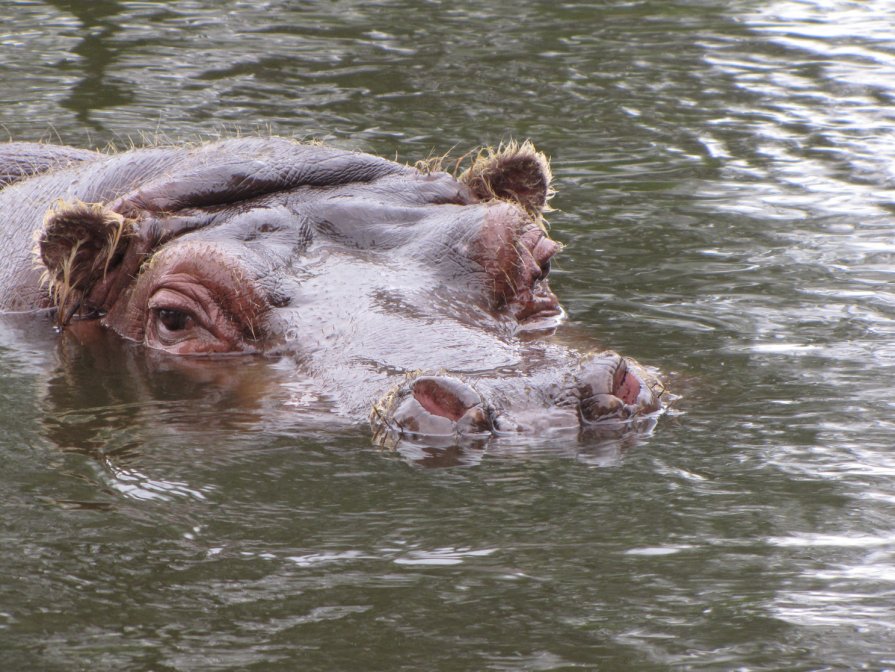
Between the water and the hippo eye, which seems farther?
the hippo eye

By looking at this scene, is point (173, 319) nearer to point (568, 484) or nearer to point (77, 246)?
point (77, 246)

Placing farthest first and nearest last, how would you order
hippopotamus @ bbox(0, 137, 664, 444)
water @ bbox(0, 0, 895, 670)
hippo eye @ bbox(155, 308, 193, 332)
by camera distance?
1. hippo eye @ bbox(155, 308, 193, 332)
2. hippopotamus @ bbox(0, 137, 664, 444)
3. water @ bbox(0, 0, 895, 670)

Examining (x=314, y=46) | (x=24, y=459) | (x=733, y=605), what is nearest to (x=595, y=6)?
(x=314, y=46)

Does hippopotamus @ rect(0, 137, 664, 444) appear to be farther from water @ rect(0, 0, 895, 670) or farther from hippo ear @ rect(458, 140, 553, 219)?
water @ rect(0, 0, 895, 670)

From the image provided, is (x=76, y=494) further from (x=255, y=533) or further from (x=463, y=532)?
(x=463, y=532)

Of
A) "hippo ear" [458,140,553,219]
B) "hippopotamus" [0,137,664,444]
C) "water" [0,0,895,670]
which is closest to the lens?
"water" [0,0,895,670]

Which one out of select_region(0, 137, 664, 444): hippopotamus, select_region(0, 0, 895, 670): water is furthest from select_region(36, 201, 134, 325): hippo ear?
select_region(0, 0, 895, 670): water

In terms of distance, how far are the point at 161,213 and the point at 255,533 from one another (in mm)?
2572

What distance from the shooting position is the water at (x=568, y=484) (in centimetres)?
390

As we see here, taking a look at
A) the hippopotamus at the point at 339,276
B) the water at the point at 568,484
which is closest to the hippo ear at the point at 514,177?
the hippopotamus at the point at 339,276

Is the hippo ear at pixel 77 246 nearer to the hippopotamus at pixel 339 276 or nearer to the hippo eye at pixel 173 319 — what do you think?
the hippopotamus at pixel 339 276

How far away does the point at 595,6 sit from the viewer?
16.1 m

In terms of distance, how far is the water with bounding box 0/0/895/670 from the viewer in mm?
3896

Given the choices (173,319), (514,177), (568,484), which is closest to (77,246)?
(173,319)
